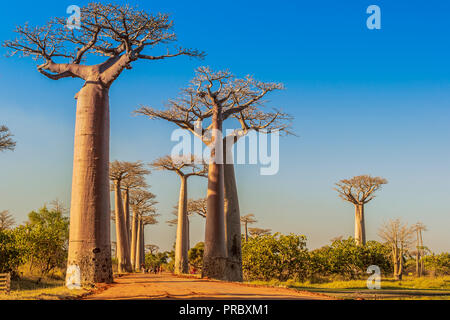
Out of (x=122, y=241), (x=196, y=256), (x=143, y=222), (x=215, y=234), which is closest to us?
(x=215, y=234)

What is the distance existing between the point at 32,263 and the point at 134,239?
18314 millimetres

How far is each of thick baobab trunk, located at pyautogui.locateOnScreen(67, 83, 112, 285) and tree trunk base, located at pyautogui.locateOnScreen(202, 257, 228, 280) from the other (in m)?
5.07

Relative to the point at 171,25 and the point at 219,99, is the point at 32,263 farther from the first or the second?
the point at 171,25

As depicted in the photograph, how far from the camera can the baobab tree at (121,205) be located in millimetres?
26391

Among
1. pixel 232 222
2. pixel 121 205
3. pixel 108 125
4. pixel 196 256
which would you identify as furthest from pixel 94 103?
pixel 196 256

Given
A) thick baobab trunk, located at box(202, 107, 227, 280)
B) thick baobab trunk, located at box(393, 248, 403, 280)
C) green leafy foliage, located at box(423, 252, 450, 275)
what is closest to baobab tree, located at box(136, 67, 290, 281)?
thick baobab trunk, located at box(202, 107, 227, 280)

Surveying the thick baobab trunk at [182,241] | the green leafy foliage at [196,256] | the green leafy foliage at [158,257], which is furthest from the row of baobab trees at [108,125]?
the green leafy foliage at [158,257]

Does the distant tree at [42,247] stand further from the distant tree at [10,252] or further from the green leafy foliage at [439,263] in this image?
the green leafy foliage at [439,263]

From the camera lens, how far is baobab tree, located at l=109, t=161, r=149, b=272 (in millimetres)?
26391

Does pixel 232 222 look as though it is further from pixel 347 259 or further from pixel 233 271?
pixel 347 259

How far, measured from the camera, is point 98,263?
1145 centimetres

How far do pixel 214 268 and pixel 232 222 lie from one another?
2.56 m

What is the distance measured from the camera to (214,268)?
16.4m
